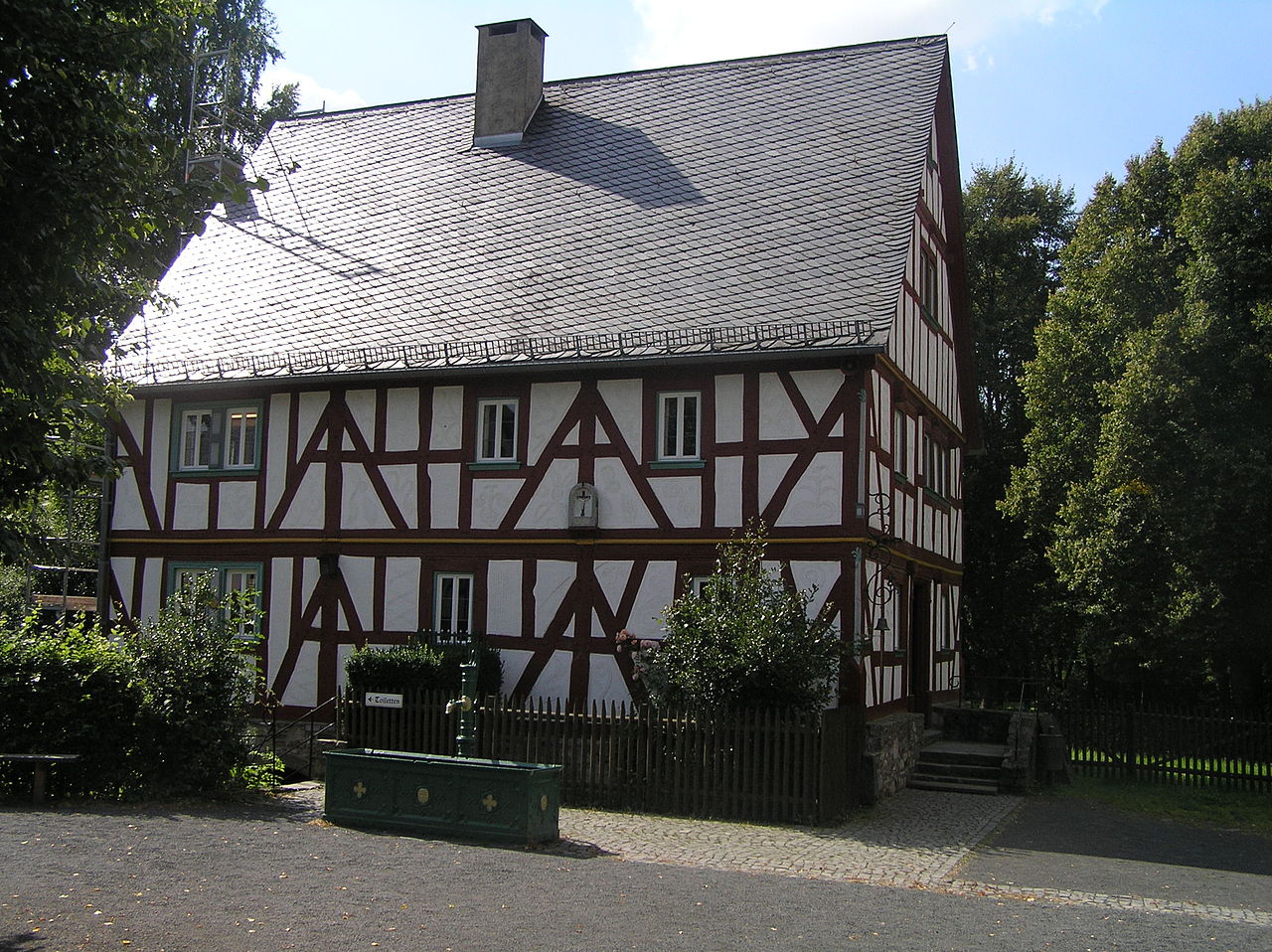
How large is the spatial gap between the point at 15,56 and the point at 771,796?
1057 centimetres

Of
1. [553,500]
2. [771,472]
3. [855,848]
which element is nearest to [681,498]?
[771,472]

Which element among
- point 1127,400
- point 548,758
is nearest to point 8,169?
point 548,758

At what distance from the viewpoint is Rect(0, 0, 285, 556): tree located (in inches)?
301

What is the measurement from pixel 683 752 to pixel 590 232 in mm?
9249

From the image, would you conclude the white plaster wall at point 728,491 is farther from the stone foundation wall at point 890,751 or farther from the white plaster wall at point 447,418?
the white plaster wall at point 447,418

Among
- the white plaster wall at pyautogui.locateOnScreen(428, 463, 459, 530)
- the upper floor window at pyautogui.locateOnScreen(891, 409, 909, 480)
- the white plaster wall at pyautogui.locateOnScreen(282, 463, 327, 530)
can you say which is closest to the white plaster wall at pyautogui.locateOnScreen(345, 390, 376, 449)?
the white plaster wall at pyautogui.locateOnScreen(282, 463, 327, 530)

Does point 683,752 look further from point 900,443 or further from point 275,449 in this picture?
point 275,449

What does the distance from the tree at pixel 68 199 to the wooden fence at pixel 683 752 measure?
799cm

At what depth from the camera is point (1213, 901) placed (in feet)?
37.4

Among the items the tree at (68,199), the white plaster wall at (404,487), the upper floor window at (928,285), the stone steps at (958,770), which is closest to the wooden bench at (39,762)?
the tree at (68,199)

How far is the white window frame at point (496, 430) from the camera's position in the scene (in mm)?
19000

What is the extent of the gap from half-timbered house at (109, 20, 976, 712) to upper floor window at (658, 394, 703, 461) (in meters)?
0.04

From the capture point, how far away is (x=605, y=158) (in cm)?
2262

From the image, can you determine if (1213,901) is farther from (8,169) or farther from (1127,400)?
(1127,400)
